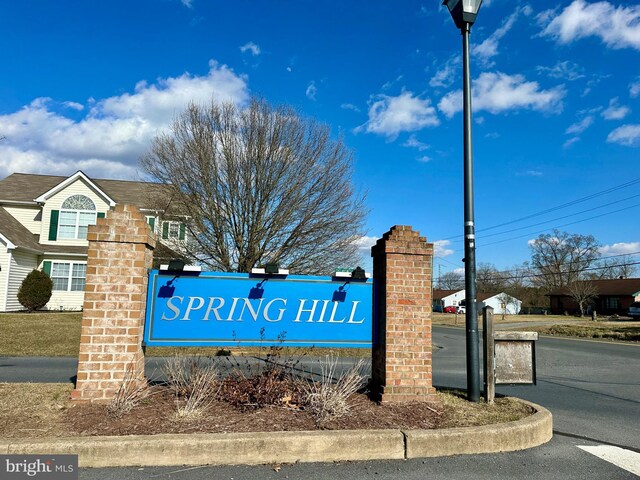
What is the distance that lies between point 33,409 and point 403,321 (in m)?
4.29

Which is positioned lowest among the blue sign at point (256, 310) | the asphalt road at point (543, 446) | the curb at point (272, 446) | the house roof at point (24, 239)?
the asphalt road at point (543, 446)

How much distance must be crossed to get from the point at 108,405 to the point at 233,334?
164 centimetres

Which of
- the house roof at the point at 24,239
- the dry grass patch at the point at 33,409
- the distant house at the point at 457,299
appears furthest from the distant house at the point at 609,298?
the dry grass patch at the point at 33,409

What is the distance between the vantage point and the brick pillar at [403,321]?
559 cm

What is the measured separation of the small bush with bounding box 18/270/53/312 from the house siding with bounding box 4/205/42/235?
191 inches

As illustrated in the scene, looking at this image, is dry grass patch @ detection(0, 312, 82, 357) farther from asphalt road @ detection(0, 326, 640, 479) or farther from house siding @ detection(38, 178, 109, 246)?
house siding @ detection(38, 178, 109, 246)

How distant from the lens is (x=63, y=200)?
24.2 m

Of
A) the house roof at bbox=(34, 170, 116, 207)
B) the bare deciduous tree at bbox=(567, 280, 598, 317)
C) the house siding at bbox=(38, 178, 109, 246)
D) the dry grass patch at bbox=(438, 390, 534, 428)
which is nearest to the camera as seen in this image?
the dry grass patch at bbox=(438, 390, 534, 428)

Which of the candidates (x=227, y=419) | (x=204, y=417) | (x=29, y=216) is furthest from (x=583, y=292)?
(x=204, y=417)

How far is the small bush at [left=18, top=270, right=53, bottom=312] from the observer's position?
20750 mm

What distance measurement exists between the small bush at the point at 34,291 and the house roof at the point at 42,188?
552 cm

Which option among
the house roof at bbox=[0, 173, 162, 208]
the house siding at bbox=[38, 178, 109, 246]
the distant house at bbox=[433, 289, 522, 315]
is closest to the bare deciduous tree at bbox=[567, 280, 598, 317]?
the distant house at bbox=[433, 289, 522, 315]

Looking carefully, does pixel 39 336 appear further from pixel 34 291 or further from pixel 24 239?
pixel 24 239

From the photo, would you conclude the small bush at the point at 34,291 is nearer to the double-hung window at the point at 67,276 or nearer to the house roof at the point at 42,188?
the double-hung window at the point at 67,276
